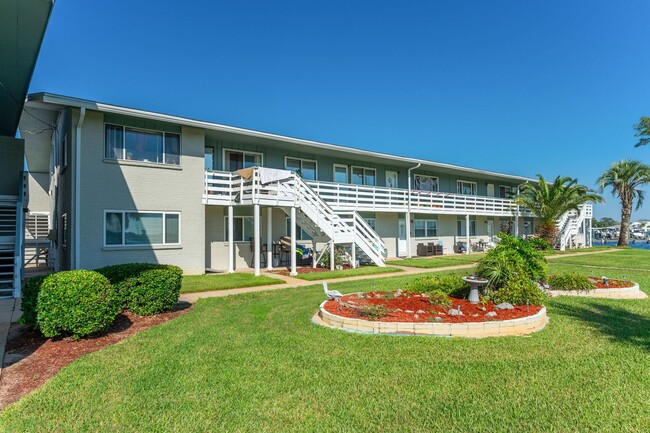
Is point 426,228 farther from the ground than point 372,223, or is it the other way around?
point 372,223

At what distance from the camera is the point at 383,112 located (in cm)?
2561

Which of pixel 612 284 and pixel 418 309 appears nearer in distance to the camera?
pixel 418 309

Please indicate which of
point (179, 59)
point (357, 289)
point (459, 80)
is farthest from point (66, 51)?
point (459, 80)

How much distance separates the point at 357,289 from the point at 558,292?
5132 mm

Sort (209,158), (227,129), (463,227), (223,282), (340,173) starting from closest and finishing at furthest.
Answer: (223,282) < (227,129) < (209,158) < (340,173) < (463,227)

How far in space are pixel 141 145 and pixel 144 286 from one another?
26.4 ft

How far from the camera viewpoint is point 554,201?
2553cm

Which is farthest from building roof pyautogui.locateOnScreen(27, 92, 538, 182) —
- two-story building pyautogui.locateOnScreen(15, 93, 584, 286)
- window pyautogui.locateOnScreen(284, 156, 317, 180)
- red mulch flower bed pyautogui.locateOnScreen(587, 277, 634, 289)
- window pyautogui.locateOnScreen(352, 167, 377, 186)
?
red mulch flower bed pyautogui.locateOnScreen(587, 277, 634, 289)

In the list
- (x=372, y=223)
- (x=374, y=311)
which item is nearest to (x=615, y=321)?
(x=374, y=311)

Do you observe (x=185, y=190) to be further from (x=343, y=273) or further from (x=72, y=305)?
(x=72, y=305)

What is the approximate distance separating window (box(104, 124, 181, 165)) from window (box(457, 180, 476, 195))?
2042 centimetres

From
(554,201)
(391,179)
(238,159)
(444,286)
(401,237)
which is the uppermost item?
(238,159)

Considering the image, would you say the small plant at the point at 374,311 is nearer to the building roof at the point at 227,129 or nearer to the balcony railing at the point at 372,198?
the balcony railing at the point at 372,198

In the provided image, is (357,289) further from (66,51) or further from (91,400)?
(66,51)
